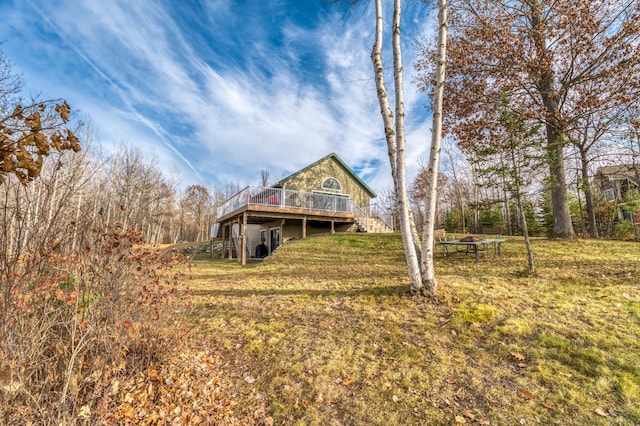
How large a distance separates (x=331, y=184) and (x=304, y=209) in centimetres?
490

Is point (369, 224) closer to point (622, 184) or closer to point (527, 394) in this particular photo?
point (527, 394)

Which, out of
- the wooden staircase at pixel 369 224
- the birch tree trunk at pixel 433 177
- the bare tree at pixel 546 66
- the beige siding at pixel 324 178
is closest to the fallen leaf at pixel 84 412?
the birch tree trunk at pixel 433 177

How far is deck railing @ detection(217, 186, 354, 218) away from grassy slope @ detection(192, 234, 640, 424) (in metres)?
6.69

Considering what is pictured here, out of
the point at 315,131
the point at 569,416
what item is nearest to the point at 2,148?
the point at 569,416

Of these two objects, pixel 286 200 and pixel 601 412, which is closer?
Result: pixel 601 412

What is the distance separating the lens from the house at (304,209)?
12750mm

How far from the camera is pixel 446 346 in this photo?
334 centimetres

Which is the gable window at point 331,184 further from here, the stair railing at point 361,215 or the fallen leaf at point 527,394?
the fallen leaf at point 527,394

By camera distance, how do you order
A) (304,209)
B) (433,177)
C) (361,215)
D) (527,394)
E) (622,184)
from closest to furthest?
(527,394), (433,177), (304,209), (361,215), (622,184)

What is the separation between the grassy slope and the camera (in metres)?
2.41

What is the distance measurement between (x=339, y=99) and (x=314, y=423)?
10.5 meters

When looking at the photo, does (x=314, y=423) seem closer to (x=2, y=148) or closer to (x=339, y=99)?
(x=2, y=148)

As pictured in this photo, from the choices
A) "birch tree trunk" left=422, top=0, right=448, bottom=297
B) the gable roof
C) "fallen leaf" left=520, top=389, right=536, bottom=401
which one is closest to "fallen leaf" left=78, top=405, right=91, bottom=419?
"fallen leaf" left=520, top=389, right=536, bottom=401

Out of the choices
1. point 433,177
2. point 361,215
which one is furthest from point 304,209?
point 433,177
